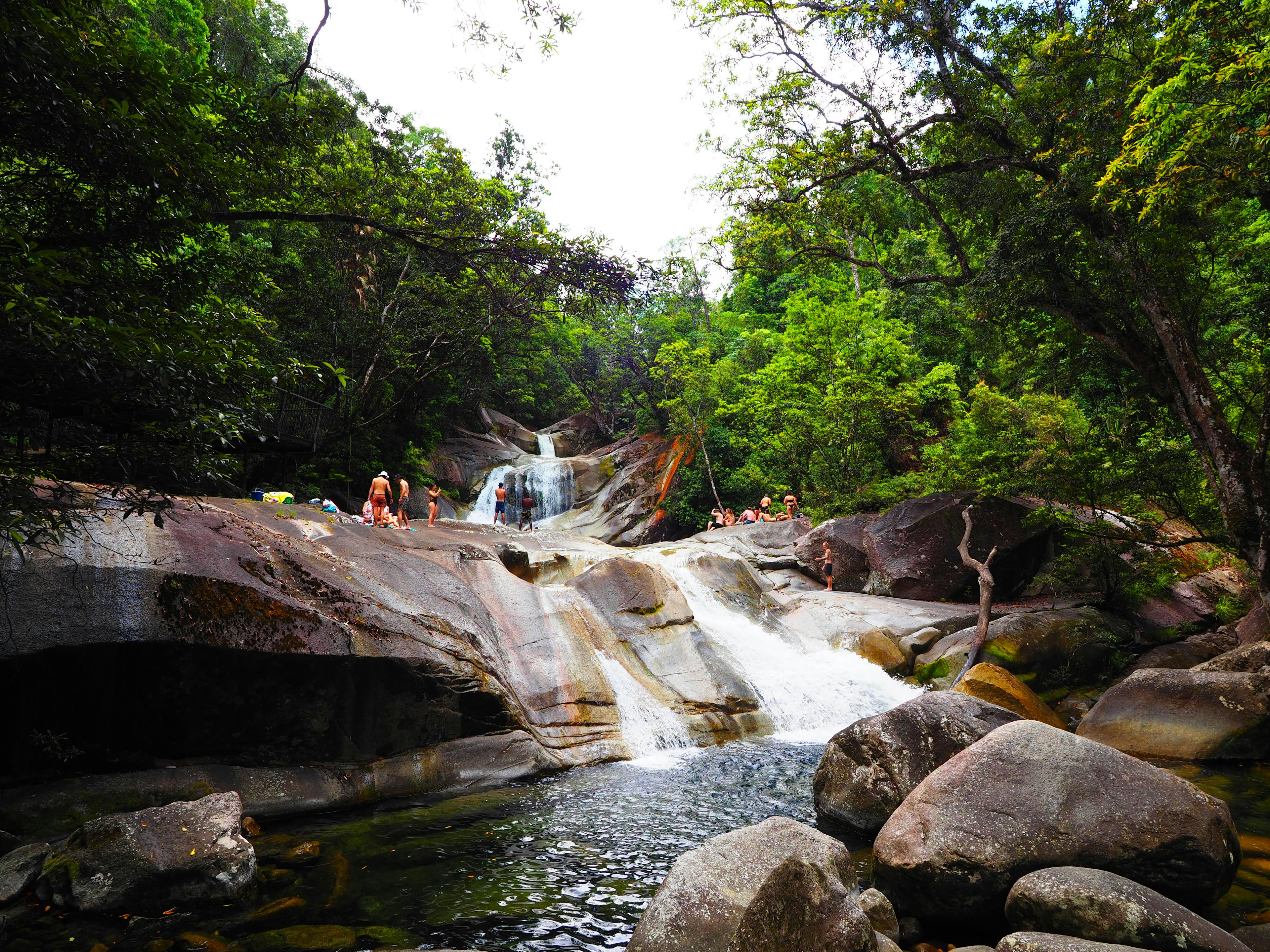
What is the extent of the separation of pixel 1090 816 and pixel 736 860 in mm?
2982

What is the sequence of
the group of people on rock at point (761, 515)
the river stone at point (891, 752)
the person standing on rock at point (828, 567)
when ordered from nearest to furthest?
the river stone at point (891, 752) < the person standing on rock at point (828, 567) < the group of people on rock at point (761, 515)

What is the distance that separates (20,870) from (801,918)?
580cm

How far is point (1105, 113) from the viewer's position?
998cm

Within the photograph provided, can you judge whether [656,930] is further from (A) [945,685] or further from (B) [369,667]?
(A) [945,685]

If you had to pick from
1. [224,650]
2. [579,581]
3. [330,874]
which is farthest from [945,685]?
[224,650]

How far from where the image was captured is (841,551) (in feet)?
62.2

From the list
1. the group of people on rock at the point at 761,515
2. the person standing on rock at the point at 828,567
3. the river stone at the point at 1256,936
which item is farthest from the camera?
the group of people on rock at the point at 761,515

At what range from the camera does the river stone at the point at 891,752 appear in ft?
21.6

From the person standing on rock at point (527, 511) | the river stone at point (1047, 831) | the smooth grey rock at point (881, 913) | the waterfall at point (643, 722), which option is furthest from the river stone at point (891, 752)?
the person standing on rock at point (527, 511)

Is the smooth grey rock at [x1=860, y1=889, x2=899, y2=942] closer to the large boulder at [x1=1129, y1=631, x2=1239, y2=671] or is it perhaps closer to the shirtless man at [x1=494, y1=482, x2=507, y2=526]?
the large boulder at [x1=1129, y1=631, x2=1239, y2=671]

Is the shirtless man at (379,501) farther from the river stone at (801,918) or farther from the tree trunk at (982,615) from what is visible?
the river stone at (801,918)

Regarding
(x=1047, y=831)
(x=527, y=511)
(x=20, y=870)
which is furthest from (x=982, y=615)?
(x=527, y=511)

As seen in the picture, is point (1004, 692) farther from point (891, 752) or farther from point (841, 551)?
point (841, 551)

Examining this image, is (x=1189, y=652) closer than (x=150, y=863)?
No
